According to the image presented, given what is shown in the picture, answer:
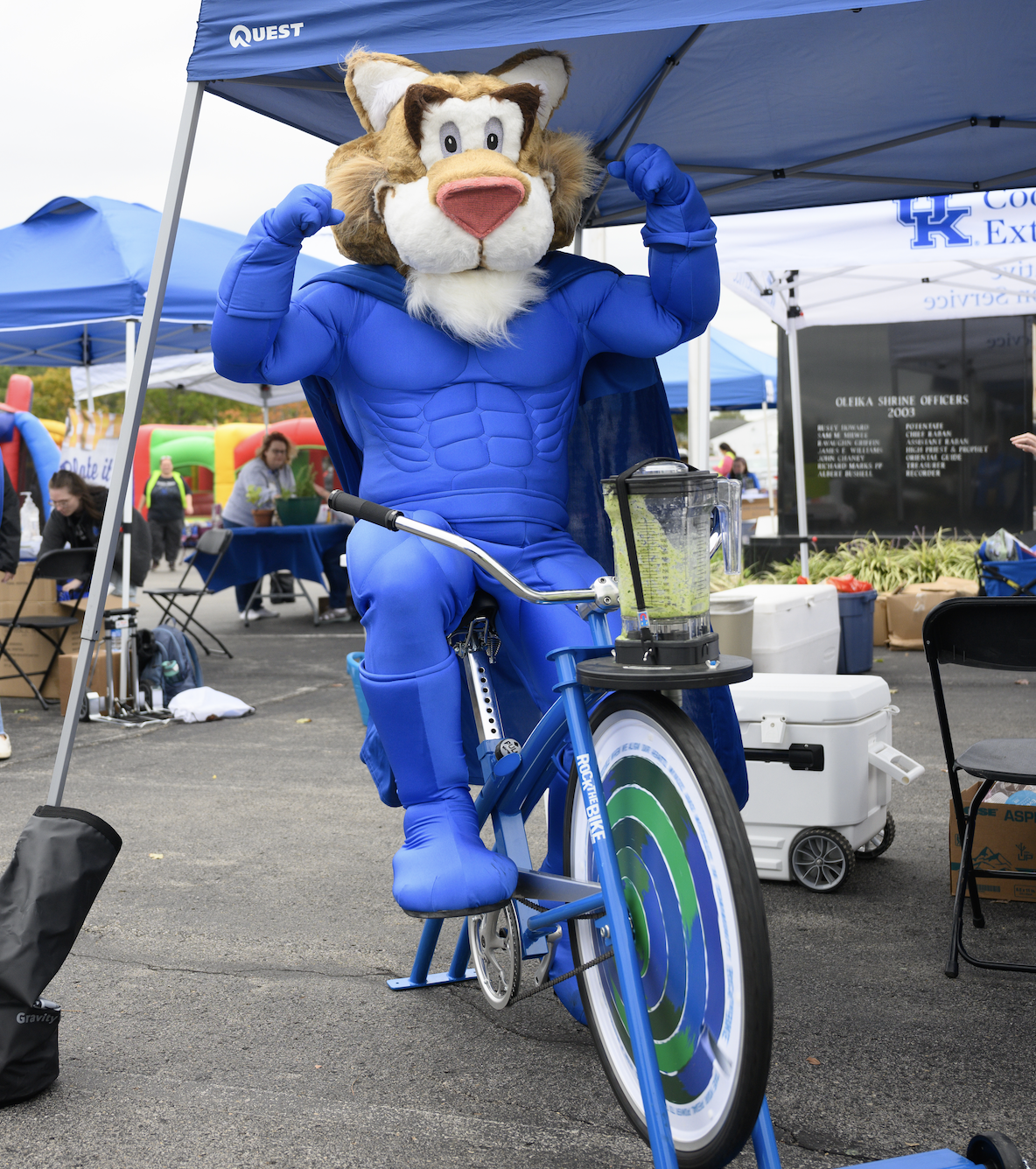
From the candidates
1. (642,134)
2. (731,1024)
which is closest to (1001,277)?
(642,134)

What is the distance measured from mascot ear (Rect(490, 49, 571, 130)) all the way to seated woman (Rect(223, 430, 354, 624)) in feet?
28.3

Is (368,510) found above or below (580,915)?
above

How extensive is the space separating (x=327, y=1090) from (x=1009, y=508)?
33.4ft

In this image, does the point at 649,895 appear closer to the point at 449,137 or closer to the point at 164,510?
the point at 449,137

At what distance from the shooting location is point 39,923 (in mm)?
2480

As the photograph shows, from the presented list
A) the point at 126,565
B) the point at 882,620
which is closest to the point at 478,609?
the point at 126,565

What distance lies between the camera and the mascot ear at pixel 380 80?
2754mm

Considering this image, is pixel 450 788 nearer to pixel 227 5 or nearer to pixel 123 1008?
pixel 123 1008

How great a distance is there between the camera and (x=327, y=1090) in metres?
2.51

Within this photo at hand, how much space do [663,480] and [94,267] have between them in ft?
19.8

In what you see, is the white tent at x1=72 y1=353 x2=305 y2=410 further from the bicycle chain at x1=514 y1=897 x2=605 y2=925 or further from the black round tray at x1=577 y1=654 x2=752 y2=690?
the black round tray at x1=577 y1=654 x2=752 y2=690

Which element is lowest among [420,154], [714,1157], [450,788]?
[714,1157]

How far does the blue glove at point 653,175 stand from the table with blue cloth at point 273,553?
338 inches

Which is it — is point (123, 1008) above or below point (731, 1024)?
below
